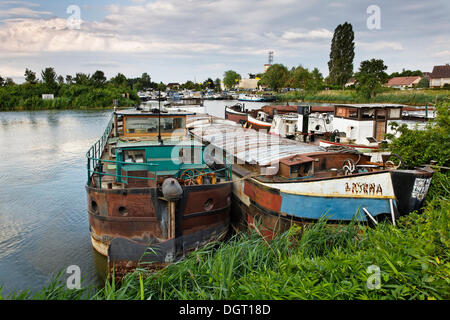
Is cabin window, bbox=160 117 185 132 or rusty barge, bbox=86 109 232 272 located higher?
cabin window, bbox=160 117 185 132

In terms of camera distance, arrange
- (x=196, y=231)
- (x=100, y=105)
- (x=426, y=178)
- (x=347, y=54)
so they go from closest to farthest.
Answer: (x=426, y=178)
(x=196, y=231)
(x=100, y=105)
(x=347, y=54)

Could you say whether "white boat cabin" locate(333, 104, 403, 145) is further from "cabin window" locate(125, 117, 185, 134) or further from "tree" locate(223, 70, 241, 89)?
"tree" locate(223, 70, 241, 89)

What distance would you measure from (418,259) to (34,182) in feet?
63.9

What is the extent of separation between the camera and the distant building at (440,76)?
246ft

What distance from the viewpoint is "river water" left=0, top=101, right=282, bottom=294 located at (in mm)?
10383

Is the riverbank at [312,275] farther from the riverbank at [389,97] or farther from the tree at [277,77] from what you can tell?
the tree at [277,77]

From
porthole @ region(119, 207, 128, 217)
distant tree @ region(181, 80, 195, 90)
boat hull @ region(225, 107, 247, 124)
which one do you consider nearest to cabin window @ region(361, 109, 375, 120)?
porthole @ region(119, 207, 128, 217)

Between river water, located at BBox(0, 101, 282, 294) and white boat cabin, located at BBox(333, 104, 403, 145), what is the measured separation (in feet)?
37.2

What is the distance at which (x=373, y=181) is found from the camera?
8.55 meters

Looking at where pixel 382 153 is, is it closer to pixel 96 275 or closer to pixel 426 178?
pixel 426 178

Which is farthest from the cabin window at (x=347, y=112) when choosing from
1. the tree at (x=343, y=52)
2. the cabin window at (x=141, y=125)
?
the tree at (x=343, y=52)

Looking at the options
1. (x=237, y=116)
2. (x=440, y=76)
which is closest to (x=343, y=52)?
(x=440, y=76)

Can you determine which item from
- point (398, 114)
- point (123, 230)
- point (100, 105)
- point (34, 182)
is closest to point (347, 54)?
point (100, 105)

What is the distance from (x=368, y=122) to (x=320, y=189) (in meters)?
7.49
